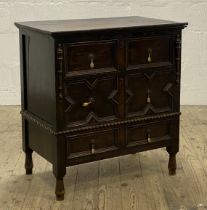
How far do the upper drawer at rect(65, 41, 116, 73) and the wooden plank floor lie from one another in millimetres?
772

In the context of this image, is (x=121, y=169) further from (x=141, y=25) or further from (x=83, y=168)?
(x=141, y=25)

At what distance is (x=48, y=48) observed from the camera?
3.37 m

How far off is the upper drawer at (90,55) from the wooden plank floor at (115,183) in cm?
77

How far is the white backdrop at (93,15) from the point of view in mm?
5578

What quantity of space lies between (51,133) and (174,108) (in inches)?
32.7

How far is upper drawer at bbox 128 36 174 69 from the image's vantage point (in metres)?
3.57

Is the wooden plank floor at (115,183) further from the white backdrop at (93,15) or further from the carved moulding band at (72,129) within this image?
the white backdrop at (93,15)

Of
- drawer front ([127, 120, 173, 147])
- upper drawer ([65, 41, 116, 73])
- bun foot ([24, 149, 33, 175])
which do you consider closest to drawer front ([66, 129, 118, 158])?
drawer front ([127, 120, 173, 147])

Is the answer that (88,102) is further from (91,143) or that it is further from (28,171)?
(28,171)

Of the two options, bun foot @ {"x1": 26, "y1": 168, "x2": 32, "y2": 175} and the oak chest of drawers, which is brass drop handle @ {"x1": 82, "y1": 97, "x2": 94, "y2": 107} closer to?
the oak chest of drawers

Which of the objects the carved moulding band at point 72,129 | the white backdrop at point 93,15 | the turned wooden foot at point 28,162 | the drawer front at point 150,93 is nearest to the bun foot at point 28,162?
the turned wooden foot at point 28,162

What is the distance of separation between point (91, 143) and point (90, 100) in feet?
0.85

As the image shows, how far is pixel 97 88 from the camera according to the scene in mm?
3475

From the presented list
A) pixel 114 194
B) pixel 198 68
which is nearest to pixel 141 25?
pixel 114 194
